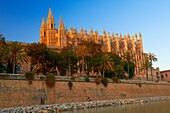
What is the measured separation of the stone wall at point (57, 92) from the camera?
2589cm

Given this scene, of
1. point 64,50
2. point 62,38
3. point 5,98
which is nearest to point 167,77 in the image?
point 62,38

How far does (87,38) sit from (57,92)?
5049cm

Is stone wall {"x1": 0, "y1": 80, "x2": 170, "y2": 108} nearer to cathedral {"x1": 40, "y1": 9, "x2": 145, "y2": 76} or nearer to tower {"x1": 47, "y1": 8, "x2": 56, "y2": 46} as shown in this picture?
cathedral {"x1": 40, "y1": 9, "x2": 145, "y2": 76}

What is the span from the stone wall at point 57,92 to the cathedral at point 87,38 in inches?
982

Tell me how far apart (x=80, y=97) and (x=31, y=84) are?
8136mm

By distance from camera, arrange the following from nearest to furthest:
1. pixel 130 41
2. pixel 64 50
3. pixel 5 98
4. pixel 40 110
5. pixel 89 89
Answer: pixel 40 110 → pixel 5 98 → pixel 89 89 → pixel 64 50 → pixel 130 41

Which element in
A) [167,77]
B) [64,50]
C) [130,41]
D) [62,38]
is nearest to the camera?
[64,50]

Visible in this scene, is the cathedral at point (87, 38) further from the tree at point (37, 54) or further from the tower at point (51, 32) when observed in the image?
the tree at point (37, 54)

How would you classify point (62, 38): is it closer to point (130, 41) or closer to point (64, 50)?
point (64, 50)

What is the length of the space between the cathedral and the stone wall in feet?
81.9

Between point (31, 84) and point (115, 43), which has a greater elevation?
point (115, 43)

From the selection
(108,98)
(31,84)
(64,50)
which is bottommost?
(108,98)

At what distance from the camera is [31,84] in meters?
28.5

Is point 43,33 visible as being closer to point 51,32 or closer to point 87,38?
point 51,32
